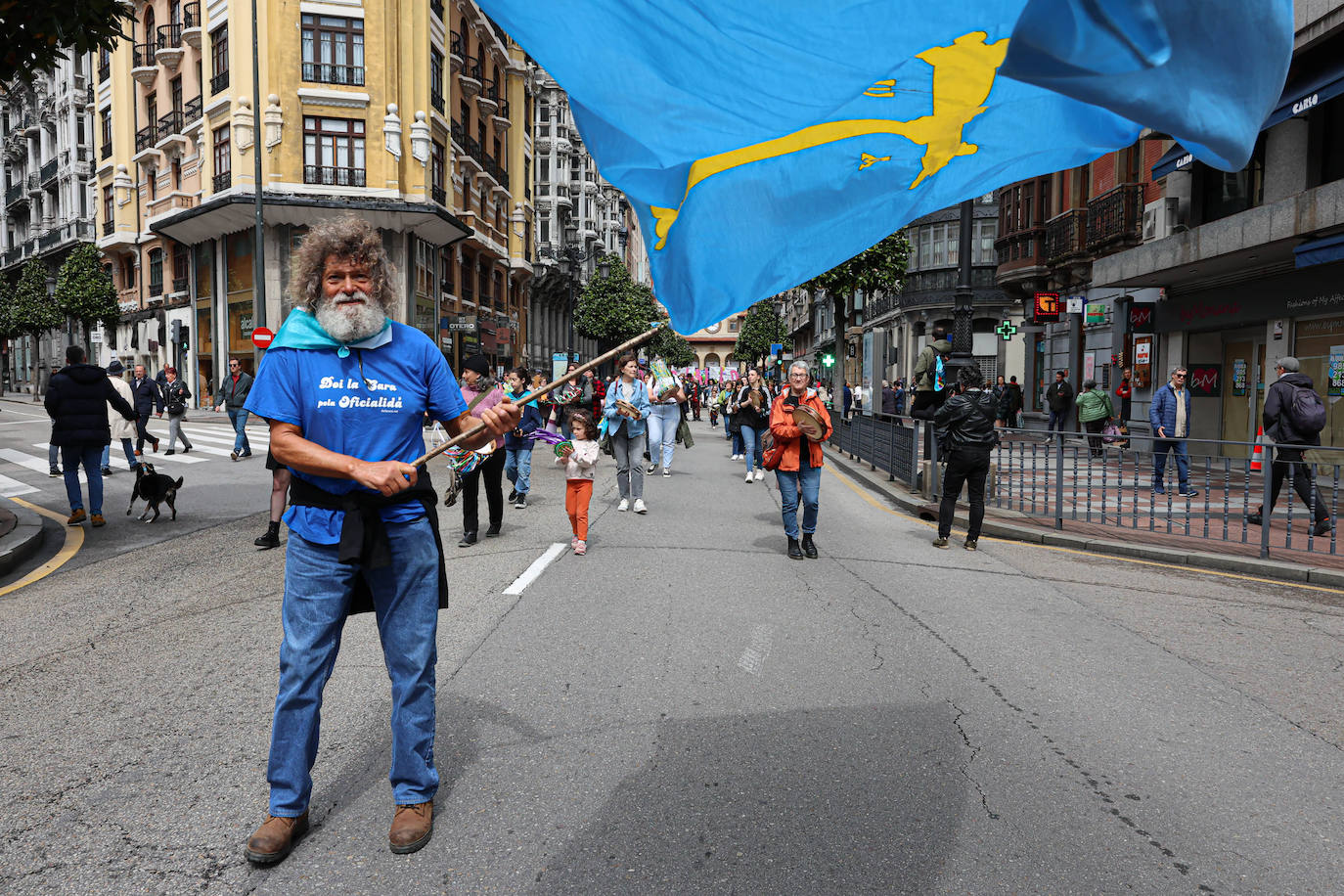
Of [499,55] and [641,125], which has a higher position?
[499,55]

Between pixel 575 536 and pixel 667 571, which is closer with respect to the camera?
pixel 667 571

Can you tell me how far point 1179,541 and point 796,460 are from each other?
14.1 feet

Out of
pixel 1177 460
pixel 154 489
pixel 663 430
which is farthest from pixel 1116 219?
pixel 154 489

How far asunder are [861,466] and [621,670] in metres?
13.9

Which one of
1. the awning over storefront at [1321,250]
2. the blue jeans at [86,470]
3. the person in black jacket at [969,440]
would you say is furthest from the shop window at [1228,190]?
the blue jeans at [86,470]

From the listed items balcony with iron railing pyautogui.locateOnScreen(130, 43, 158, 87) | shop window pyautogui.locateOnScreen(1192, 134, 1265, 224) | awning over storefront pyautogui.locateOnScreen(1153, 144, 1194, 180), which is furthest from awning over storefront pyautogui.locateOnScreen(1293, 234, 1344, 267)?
balcony with iron railing pyautogui.locateOnScreen(130, 43, 158, 87)

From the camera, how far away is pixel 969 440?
900cm

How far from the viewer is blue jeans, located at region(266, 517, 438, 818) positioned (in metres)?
3.00

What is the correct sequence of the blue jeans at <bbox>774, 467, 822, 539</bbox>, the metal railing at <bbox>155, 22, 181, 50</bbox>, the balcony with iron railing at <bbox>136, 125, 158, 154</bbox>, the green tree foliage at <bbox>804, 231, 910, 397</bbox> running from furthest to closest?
the balcony with iron railing at <bbox>136, 125, 158, 154</bbox>, the metal railing at <bbox>155, 22, 181, 50</bbox>, the green tree foliage at <bbox>804, 231, 910, 397</bbox>, the blue jeans at <bbox>774, 467, 822, 539</bbox>

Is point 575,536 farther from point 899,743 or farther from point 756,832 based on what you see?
point 756,832

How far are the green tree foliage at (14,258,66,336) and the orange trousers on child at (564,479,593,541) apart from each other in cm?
4565

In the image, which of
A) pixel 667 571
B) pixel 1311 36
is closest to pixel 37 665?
pixel 667 571

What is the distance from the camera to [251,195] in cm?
3212

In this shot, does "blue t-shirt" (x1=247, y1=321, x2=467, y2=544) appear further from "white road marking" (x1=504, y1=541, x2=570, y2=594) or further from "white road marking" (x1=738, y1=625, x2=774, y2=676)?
"white road marking" (x1=504, y1=541, x2=570, y2=594)
